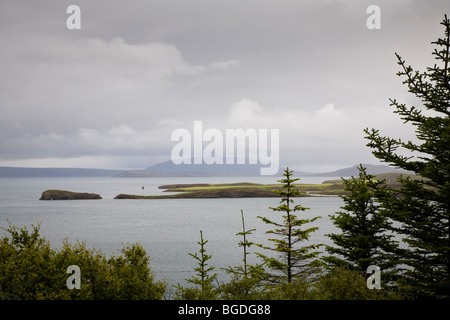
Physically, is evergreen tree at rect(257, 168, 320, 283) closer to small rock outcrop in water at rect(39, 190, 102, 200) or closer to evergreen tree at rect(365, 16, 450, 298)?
evergreen tree at rect(365, 16, 450, 298)

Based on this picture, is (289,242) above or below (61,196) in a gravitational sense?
above

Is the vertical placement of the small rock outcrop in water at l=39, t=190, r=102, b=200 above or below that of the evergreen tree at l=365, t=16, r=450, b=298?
below

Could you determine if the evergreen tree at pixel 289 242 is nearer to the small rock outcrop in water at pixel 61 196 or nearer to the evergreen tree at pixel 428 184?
the evergreen tree at pixel 428 184

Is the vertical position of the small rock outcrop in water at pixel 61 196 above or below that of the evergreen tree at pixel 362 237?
below

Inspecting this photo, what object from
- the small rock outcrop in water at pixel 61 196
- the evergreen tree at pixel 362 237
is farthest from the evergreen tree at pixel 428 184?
the small rock outcrop in water at pixel 61 196

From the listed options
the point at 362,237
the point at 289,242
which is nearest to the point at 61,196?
the point at 289,242

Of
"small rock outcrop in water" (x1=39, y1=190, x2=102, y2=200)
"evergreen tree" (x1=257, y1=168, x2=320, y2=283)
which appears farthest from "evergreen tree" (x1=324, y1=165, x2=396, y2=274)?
"small rock outcrop in water" (x1=39, y1=190, x2=102, y2=200)

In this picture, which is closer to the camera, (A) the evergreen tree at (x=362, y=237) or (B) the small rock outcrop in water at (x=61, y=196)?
(A) the evergreen tree at (x=362, y=237)

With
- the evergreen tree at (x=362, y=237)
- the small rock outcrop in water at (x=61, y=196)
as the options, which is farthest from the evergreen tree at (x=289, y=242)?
the small rock outcrop in water at (x=61, y=196)

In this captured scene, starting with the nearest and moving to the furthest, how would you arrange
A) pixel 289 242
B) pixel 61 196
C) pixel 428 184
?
pixel 428 184 → pixel 289 242 → pixel 61 196

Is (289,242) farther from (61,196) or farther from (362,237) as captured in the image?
(61,196)

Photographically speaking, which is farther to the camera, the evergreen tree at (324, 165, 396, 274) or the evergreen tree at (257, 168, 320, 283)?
the evergreen tree at (257, 168, 320, 283)
